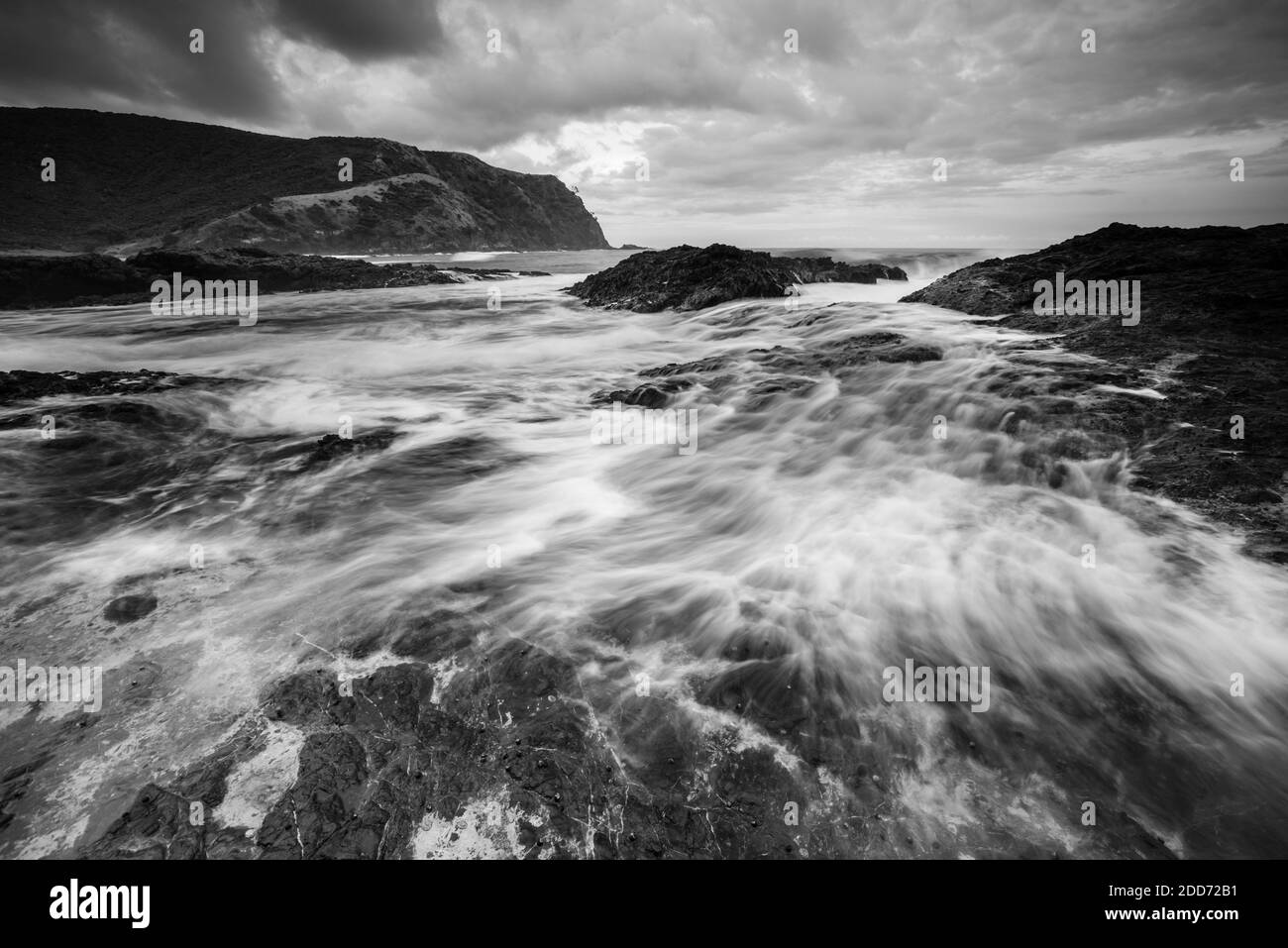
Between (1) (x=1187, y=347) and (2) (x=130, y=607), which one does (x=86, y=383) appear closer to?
(2) (x=130, y=607)

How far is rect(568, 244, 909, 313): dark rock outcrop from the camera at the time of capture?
1698 cm

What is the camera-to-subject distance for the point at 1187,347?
795 centimetres

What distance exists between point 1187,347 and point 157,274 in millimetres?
33870

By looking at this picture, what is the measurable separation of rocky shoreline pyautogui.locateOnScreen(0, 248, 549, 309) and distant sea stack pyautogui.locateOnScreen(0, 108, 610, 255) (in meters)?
45.2

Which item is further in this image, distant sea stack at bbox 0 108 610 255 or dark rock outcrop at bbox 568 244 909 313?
distant sea stack at bbox 0 108 610 255

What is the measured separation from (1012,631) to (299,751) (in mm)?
4515

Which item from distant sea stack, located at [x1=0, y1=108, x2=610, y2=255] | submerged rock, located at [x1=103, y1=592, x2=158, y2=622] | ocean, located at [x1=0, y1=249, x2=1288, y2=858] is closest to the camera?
ocean, located at [x1=0, y1=249, x2=1288, y2=858]

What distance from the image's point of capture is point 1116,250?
12078 mm

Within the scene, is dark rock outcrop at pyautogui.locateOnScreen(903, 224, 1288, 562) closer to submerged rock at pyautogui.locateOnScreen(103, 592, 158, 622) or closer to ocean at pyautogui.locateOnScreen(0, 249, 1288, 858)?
ocean at pyautogui.locateOnScreen(0, 249, 1288, 858)

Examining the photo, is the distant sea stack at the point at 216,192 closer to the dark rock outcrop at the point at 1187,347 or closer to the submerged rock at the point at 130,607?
the submerged rock at the point at 130,607

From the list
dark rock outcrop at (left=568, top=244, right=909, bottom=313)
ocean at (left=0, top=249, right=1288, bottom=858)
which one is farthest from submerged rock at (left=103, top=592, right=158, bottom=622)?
dark rock outcrop at (left=568, top=244, right=909, bottom=313)

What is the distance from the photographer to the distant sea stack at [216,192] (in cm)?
6575
